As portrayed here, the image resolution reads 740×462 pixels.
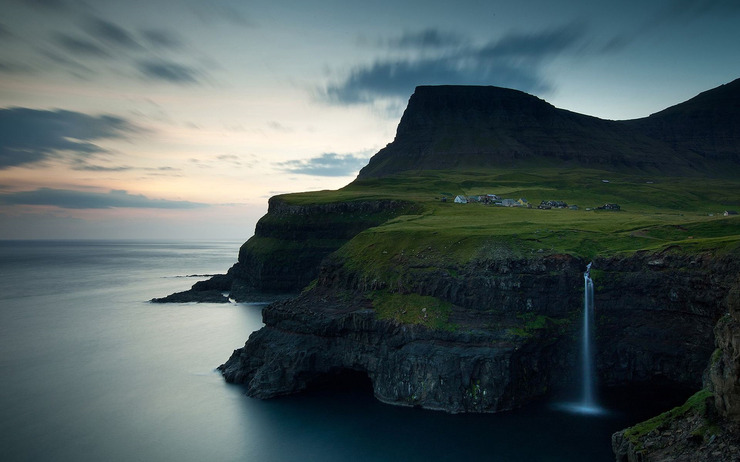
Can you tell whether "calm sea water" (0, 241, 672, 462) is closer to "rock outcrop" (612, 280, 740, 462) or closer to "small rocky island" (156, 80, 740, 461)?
"small rocky island" (156, 80, 740, 461)

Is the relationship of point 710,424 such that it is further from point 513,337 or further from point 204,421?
point 204,421

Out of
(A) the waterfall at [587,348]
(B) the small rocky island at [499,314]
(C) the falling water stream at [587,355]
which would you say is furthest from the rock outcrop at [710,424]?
(A) the waterfall at [587,348]

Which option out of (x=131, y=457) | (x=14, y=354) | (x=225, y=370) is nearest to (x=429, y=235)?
(x=225, y=370)

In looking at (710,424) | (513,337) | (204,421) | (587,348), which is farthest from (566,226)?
(204,421)

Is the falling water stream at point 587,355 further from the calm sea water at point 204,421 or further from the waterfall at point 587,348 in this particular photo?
the calm sea water at point 204,421

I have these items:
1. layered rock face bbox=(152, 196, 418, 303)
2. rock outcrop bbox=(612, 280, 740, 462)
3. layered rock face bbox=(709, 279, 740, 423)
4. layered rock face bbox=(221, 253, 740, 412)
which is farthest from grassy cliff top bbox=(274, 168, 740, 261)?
rock outcrop bbox=(612, 280, 740, 462)

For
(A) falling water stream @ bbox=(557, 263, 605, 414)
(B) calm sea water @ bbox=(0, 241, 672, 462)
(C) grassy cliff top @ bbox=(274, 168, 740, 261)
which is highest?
(C) grassy cliff top @ bbox=(274, 168, 740, 261)
